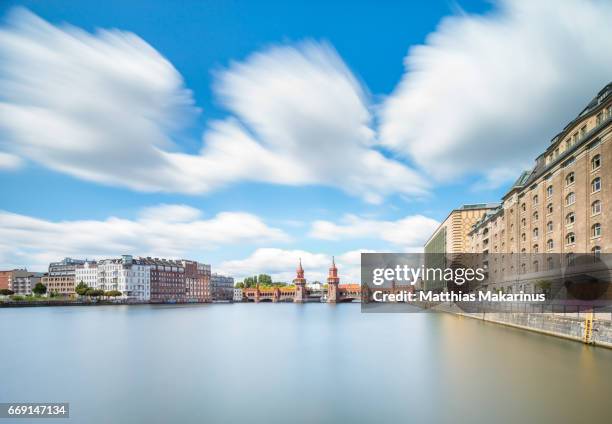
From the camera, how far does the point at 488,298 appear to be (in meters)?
74.5

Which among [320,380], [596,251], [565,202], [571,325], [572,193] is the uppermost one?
[572,193]

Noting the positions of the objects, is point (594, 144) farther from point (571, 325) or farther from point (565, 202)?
point (571, 325)

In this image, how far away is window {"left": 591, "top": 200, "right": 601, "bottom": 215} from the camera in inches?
1605

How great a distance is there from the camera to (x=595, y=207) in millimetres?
41469

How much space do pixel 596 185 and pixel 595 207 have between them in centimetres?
206

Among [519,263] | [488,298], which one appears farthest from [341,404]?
[488,298]

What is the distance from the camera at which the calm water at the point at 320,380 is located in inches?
765

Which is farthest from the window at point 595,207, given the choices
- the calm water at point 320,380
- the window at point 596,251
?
the calm water at point 320,380

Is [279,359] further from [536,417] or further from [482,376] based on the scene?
[536,417]

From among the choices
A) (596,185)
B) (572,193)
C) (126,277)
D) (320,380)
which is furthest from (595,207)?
(126,277)

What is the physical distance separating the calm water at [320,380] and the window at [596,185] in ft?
47.6

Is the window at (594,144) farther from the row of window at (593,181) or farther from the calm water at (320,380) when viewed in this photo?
the calm water at (320,380)


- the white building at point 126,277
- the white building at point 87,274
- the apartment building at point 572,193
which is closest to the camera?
the apartment building at point 572,193

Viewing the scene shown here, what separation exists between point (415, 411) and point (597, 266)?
30431 mm
